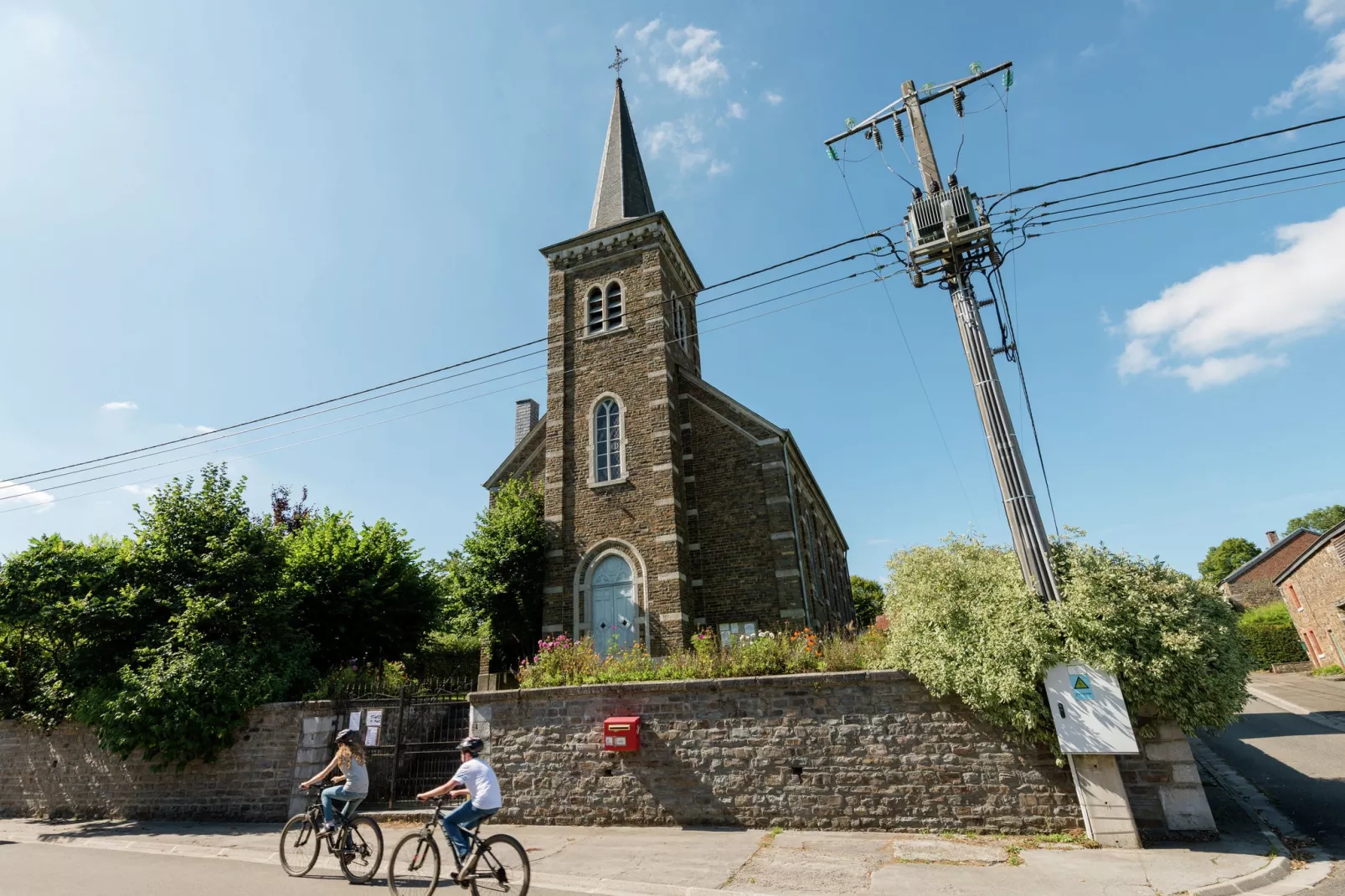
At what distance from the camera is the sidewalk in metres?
6.74

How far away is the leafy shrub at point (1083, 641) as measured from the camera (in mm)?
7961

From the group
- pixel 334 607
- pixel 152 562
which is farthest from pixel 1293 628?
pixel 152 562

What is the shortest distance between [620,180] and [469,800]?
887 inches

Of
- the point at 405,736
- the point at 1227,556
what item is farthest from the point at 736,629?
the point at 1227,556

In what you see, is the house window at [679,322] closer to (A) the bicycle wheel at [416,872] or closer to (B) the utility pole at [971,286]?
(B) the utility pole at [971,286]

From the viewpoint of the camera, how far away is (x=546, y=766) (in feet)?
35.1

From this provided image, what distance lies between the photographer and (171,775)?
12656 mm

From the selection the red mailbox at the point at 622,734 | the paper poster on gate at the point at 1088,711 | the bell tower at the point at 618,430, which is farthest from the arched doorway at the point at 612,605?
the paper poster on gate at the point at 1088,711

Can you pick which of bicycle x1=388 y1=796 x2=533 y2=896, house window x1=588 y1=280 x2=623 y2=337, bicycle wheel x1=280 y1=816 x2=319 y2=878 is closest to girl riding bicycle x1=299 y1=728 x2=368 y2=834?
bicycle wheel x1=280 y1=816 x2=319 y2=878

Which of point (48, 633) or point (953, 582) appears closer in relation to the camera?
point (953, 582)

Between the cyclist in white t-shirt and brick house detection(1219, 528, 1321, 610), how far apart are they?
57597mm

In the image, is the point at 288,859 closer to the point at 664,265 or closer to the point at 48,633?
the point at 48,633

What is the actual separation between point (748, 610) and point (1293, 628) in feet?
109

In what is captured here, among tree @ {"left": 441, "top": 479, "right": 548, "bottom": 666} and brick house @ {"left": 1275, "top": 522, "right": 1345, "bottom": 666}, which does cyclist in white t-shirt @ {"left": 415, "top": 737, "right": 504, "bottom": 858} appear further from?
brick house @ {"left": 1275, "top": 522, "right": 1345, "bottom": 666}
